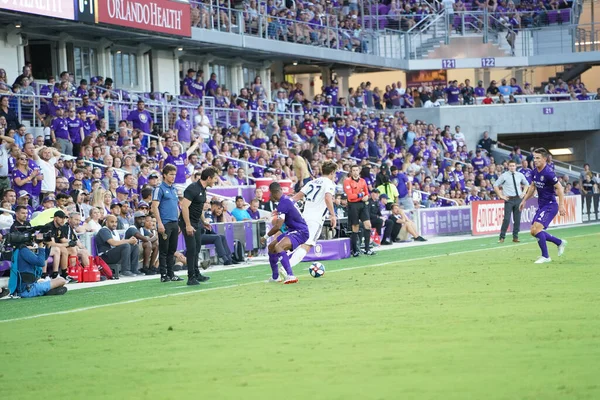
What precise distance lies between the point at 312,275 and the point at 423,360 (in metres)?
8.72

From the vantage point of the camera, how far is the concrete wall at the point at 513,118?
1969 inches

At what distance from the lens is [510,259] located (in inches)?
784

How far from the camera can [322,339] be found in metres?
10.2

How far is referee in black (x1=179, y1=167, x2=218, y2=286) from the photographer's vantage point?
17.0 metres

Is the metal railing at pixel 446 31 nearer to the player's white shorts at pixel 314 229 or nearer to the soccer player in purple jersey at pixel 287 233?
the player's white shorts at pixel 314 229

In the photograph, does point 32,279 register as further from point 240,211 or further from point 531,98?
point 531,98

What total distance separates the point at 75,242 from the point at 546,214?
26.8 feet

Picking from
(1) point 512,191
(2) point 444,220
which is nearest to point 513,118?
(2) point 444,220

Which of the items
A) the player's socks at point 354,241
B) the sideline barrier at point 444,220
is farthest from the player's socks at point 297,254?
the sideline barrier at point 444,220

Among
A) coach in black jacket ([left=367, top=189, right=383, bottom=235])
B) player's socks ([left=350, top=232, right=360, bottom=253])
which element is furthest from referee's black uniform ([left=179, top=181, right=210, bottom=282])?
coach in black jacket ([left=367, top=189, right=383, bottom=235])

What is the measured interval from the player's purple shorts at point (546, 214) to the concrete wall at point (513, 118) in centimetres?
3132

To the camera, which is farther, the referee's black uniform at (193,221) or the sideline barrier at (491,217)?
the sideline barrier at (491,217)

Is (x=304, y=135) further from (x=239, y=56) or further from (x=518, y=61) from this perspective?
(x=518, y=61)

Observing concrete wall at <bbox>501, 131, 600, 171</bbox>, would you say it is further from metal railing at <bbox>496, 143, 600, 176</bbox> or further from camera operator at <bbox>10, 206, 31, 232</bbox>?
camera operator at <bbox>10, 206, 31, 232</bbox>
